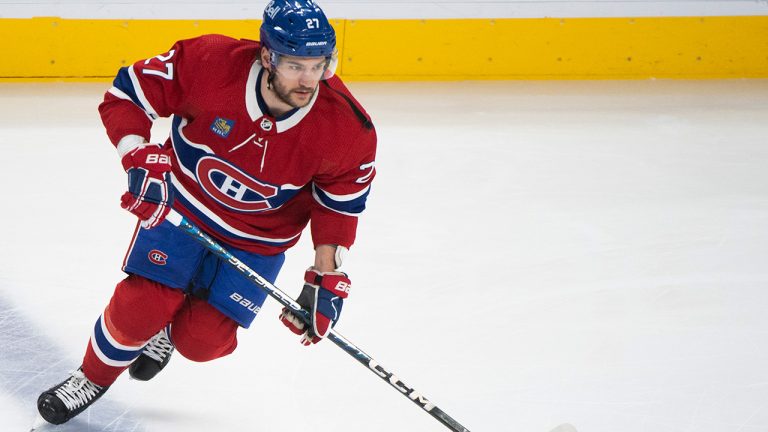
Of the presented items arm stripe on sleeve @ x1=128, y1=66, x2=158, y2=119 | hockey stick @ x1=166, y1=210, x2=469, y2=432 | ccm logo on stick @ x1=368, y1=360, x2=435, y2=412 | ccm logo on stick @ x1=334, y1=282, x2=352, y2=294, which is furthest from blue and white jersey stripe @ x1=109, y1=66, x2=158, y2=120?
ccm logo on stick @ x1=368, y1=360, x2=435, y2=412

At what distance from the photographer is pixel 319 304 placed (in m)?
2.30

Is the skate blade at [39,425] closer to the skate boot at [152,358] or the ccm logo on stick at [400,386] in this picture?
the skate boot at [152,358]

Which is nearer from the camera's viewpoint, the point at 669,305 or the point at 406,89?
the point at 669,305

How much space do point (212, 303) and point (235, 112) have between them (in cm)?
46

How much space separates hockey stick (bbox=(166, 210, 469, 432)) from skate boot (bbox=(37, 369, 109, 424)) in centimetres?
45

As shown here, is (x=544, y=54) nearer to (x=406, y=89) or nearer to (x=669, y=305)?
(x=406, y=89)

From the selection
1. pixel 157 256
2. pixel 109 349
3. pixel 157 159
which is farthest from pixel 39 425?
pixel 157 159

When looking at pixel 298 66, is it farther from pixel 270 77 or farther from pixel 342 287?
pixel 342 287

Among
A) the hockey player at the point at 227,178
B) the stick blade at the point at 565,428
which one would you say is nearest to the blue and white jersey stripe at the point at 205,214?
the hockey player at the point at 227,178

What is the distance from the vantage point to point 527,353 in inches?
117

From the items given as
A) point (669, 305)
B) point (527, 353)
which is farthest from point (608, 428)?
point (669, 305)

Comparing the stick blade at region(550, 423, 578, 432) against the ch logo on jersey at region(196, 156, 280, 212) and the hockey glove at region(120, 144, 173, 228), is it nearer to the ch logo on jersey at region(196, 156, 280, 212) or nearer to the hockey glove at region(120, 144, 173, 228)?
the ch logo on jersey at region(196, 156, 280, 212)

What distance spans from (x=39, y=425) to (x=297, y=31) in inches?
43.3

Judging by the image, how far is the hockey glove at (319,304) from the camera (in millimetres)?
2291
